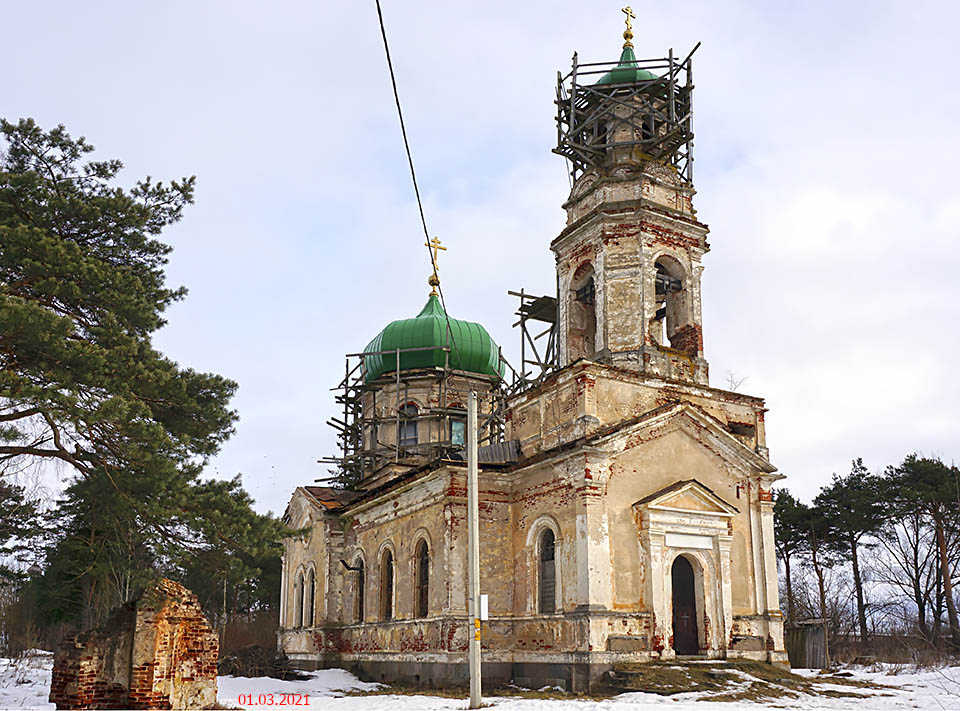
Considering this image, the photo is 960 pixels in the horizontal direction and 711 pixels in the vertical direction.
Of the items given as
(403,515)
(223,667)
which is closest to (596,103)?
(403,515)

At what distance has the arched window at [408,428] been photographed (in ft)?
98.2

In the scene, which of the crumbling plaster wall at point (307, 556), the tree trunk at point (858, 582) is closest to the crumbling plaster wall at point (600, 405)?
the crumbling plaster wall at point (307, 556)

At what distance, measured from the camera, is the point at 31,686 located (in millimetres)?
21672

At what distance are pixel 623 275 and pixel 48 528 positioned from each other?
13.1m

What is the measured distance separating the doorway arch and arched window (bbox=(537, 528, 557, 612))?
8.20 ft

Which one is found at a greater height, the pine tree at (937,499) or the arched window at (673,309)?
the arched window at (673,309)

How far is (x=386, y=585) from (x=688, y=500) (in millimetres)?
8931

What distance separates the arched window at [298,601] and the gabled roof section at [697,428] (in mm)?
14281

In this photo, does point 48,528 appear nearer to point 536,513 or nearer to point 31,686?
point 31,686

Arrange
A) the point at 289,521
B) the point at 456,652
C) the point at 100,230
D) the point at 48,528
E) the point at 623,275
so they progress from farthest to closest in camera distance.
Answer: the point at 289,521, the point at 623,275, the point at 456,652, the point at 48,528, the point at 100,230

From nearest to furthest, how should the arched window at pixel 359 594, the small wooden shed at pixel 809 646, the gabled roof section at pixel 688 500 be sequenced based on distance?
the gabled roof section at pixel 688 500 → the small wooden shed at pixel 809 646 → the arched window at pixel 359 594

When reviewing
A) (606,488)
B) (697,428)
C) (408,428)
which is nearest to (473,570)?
(606,488)
